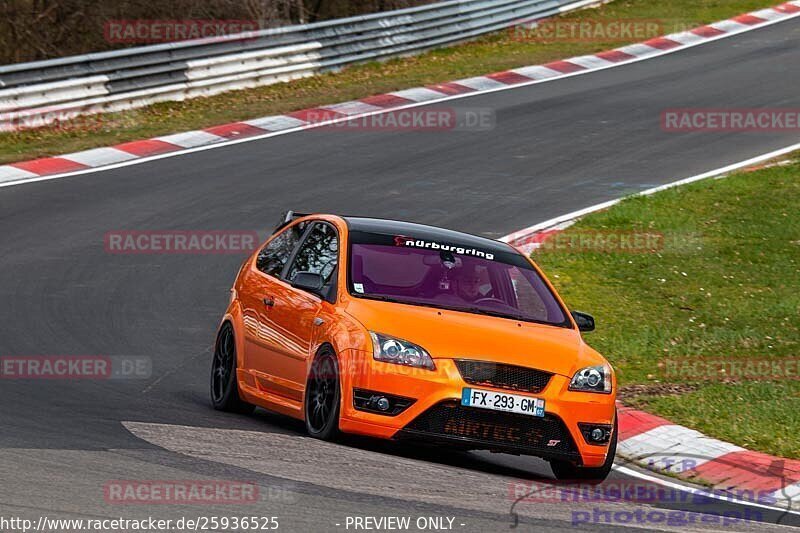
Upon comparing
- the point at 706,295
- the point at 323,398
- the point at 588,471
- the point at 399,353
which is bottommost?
the point at 706,295

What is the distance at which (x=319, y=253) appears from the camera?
33.1 ft

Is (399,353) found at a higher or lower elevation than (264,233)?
higher

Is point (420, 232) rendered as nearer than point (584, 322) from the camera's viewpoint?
No

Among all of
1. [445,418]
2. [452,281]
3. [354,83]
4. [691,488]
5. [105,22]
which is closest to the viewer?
[445,418]

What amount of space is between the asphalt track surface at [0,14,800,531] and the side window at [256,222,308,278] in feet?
3.59

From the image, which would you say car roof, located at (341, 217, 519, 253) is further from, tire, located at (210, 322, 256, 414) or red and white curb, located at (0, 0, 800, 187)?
red and white curb, located at (0, 0, 800, 187)

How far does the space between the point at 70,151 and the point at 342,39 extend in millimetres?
8412

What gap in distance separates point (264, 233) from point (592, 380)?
799 cm

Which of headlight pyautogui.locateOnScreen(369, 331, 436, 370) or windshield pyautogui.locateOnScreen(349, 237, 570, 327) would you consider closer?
headlight pyautogui.locateOnScreen(369, 331, 436, 370)

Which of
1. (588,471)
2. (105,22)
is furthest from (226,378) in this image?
Answer: (105,22)

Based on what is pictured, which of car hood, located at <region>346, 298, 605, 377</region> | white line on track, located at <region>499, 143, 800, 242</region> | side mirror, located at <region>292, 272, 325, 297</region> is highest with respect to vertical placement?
side mirror, located at <region>292, 272, 325, 297</region>

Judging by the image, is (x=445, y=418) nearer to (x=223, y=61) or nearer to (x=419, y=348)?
(x=419, y=348)

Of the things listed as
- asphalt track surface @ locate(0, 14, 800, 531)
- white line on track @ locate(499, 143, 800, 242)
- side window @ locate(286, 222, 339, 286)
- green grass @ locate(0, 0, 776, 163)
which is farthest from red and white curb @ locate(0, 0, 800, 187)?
side window @ locate(286, 222, 339, 286)

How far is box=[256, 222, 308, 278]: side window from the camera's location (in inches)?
415
